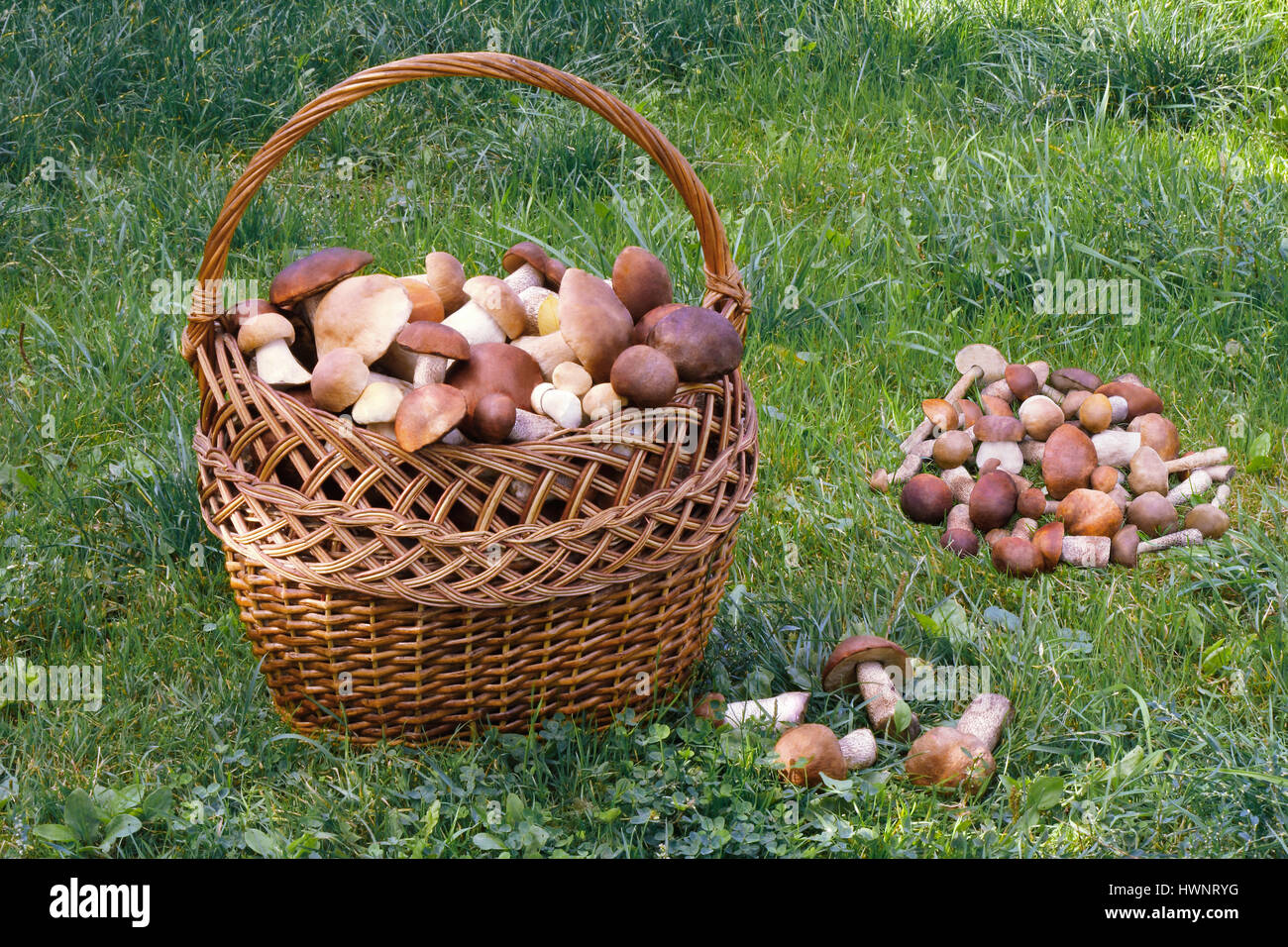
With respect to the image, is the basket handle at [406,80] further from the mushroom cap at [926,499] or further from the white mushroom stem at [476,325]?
the mushroom cap at [926,499]

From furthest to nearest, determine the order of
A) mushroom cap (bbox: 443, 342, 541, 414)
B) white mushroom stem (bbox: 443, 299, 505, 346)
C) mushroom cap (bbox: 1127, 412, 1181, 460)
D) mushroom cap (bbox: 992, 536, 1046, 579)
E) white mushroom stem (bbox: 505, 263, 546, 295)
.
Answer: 1. mushroom cap (bbox: 1127, 412, 1181, 460)
2. mushroom cap (bbox: 992, 536, 1046, 579)
3. white mushroom stem (bbox: 505, 263, 546, 295)
4. white mushroom stem (bbox: 443, 299, 505, 346)
5. mushroom cap (bbox: 443, 342, 541, 414)

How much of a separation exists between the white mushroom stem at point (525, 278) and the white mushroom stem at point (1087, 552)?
4.61 ft

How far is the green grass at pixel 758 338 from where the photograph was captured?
2.12 metres

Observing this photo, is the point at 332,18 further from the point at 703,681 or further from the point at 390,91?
the point at 703,681

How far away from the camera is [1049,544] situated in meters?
2.76

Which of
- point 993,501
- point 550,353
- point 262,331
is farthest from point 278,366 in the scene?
point 993,501

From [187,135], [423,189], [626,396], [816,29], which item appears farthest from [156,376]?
[816,29]

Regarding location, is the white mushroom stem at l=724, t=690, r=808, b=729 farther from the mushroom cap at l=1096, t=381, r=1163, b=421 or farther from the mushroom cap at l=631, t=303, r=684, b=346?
the mushroom cap at l=1096, t=381, r=1163, b=421

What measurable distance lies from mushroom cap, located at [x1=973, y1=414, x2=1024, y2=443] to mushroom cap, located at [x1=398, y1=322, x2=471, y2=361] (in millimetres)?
1627

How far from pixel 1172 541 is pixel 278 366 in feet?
7.10

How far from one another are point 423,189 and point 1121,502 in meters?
2.78

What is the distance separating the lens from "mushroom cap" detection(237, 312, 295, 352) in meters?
2.22

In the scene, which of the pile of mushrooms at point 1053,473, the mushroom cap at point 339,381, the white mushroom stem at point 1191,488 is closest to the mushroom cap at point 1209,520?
the pile of mushrooms at point 1053,473

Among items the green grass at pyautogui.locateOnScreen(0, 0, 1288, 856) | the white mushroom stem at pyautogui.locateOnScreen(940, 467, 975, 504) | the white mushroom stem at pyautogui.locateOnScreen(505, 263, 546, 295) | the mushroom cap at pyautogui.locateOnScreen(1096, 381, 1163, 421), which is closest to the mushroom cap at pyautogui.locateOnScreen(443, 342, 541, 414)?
the white mushroom stem at pyautogui.locateOnScreen(505, 263, 546, 295)
